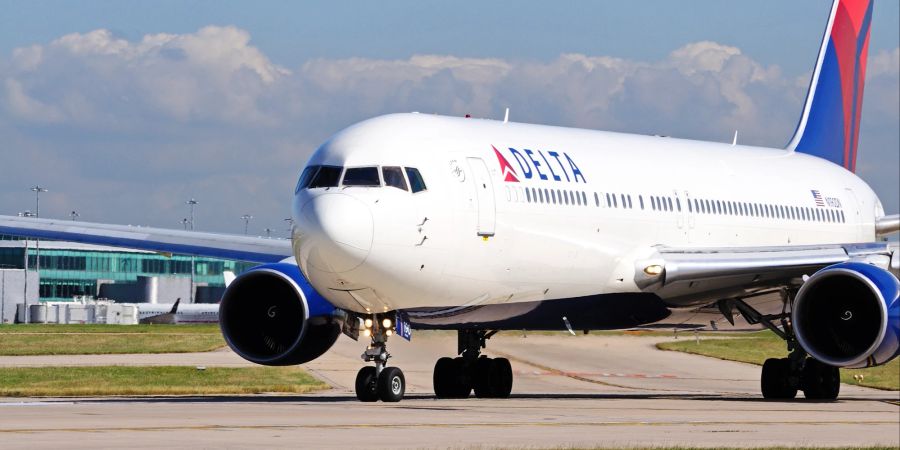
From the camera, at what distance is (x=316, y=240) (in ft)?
68.2

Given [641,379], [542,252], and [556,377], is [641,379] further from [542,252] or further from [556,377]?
[542,252]

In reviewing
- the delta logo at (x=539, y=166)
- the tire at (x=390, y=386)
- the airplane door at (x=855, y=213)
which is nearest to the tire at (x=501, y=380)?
the delta logo at (x=539, y=166)

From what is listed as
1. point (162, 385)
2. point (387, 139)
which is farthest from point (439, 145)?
point (162, 385)

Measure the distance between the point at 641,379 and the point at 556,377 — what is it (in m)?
1.82

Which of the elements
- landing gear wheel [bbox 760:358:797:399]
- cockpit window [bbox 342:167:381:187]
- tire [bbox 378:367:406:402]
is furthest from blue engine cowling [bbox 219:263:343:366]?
landing gear wheel [bbox 760:358:797:399]

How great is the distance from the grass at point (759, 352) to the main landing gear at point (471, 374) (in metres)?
9.82

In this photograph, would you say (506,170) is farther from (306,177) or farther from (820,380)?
(820,380)

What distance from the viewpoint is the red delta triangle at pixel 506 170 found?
23750 mm

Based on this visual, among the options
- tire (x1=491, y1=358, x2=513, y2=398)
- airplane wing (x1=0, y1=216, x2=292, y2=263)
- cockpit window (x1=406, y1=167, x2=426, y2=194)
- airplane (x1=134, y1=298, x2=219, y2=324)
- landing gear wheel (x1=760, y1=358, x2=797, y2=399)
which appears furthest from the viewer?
airplane (x1=134, y1=298, x2=219, y2=324)

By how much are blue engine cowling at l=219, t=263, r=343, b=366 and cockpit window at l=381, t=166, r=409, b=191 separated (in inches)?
135

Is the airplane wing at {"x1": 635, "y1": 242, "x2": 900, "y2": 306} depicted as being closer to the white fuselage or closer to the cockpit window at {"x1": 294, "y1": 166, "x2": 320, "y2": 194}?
the white fuselage

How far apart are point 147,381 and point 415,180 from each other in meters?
10.5

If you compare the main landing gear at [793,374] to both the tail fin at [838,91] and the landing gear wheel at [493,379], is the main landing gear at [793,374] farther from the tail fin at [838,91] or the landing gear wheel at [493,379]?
the tail fin at [838,91]

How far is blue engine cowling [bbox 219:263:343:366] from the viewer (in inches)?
966
